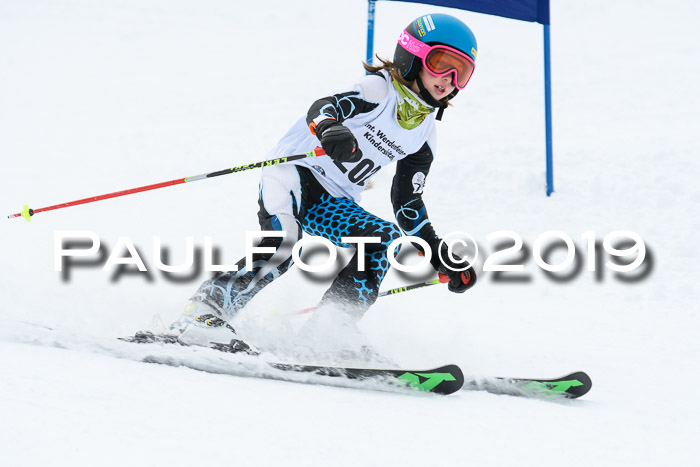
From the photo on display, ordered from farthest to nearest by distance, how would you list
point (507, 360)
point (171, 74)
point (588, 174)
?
point (171, 74) → point (588, 174) → point (507, 360)

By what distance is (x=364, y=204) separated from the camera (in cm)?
703

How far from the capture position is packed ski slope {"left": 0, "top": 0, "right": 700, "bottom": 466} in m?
2.32

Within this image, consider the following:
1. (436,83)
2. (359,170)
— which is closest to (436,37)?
(436,83)

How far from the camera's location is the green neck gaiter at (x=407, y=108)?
343cm

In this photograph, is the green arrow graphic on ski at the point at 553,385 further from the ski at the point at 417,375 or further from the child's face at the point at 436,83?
the child's face at the point at 436,83

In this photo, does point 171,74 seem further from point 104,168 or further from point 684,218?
point 684,218

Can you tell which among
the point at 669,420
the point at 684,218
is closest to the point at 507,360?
the point at 669,420

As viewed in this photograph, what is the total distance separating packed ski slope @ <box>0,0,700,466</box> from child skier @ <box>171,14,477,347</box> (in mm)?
268

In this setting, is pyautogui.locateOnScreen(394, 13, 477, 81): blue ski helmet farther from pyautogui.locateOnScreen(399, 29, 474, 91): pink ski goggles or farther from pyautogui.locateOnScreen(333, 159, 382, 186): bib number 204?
pyautogui.locateOnScreen(333, 159, 382, 186): bib number 204

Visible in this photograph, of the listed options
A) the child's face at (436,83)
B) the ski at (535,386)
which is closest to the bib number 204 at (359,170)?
the child's face at (436,83)

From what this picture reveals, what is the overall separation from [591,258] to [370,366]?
327cm

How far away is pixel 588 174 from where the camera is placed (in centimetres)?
711

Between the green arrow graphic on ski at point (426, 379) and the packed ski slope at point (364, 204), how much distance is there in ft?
0.34

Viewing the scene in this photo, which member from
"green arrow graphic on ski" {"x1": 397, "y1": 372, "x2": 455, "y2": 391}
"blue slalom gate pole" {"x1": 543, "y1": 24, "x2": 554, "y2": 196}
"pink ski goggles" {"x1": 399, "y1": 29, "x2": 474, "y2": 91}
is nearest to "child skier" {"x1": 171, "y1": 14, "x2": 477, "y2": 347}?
"pink ski goggles" {"x1": 399, "y1": 29, "x2": 474, "y2": 91}
